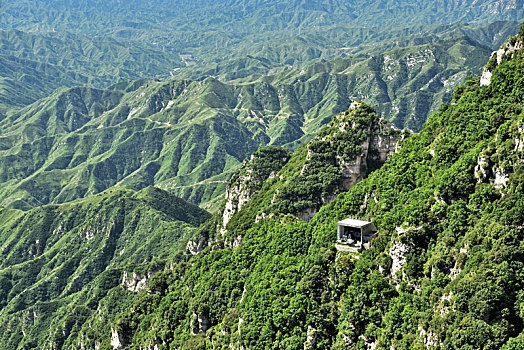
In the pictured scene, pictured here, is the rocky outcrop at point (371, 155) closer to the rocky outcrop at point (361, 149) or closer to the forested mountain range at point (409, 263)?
the rocky outcrop at point (361, 149)

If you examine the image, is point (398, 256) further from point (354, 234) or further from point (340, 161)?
point (340, 161)

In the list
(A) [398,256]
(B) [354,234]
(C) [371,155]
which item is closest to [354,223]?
(B) [354,234]

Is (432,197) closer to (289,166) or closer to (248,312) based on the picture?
(248,312)

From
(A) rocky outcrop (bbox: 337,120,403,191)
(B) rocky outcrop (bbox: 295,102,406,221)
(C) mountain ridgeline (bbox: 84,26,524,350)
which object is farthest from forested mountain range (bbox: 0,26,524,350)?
(B) rocky outcrop (bbox: 295,102,406,221)

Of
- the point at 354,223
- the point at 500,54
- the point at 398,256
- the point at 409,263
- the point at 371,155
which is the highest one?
the point at 500,54

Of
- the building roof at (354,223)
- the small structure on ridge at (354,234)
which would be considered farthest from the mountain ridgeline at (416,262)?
the building roof at (354,223)

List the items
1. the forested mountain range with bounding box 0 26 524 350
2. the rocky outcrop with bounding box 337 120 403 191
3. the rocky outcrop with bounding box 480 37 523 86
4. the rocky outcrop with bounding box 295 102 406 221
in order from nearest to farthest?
the forested mountain range with bounding box 0 26 524 350 → the rocky outcrop with bounding box 480 37 523 86 → the rocky outcrop with bounding box 337 120 403 191 → the rocky outcrop with bounding box 295 102 406 221

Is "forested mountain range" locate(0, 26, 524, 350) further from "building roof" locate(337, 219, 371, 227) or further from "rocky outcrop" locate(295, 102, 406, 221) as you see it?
"rocky outcrop" locate(295, 102, 406, 221)
